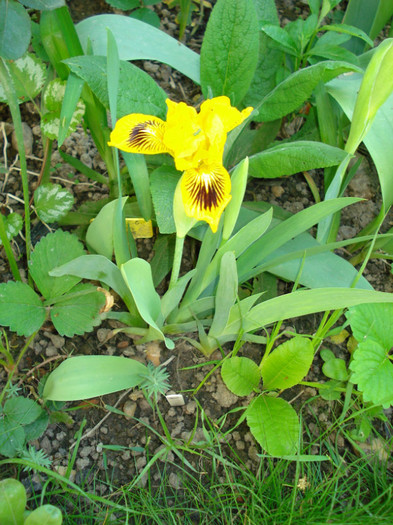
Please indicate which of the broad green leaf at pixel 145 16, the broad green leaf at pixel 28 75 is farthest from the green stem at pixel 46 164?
the broad green leaf at pixel 145 16

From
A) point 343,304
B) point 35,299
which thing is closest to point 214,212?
point 343,304

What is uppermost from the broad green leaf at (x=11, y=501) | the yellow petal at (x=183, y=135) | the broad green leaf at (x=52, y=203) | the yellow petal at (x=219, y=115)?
the yellow petal at (x=219, y=115)

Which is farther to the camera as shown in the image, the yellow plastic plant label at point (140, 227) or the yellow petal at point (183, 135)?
the yellow plastic plant label at point (140, 227)

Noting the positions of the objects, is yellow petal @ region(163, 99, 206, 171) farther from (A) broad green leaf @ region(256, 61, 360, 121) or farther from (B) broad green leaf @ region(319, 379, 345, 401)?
(B) broad green leaf @ region(319, 379, 345, 401)

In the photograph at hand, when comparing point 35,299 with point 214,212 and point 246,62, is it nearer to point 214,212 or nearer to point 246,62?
point 214,212

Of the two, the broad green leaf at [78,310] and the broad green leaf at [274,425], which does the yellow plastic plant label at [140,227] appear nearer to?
the broad green leaf at [78,310]

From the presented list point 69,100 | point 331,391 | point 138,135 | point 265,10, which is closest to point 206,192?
point 138,135

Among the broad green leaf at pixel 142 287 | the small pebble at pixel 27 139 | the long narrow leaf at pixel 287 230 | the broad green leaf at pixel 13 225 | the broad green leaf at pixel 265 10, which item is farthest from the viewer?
the small pebble at pixel 27 139

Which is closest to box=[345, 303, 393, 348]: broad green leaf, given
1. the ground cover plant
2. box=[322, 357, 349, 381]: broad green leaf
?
the ground cover plant
